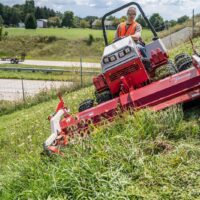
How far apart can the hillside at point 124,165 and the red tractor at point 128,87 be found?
1.21ft

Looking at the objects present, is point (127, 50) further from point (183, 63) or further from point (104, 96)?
point (183, 63)

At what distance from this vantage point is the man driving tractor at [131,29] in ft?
24.6

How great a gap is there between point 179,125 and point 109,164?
1162mm

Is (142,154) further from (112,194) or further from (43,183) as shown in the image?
(43,183)

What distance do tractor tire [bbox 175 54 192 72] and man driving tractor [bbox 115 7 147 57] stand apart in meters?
0.67

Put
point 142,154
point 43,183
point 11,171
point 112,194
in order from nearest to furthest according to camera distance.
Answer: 1. point 112,194
2. point 43,183
3. point 142,154
4. point 11,171

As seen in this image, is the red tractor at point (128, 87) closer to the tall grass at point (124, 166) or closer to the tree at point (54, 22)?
the tall grass at point (124, 166)

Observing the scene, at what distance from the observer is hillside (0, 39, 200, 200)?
4.07m

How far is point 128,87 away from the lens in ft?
21.4

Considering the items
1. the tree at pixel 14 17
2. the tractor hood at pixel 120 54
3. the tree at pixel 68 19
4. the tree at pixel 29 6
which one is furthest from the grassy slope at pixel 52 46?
the tree at pixel 29 6

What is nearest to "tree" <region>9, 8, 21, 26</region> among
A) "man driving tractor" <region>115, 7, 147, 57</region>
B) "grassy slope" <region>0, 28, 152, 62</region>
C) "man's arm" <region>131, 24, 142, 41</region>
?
"grassy slope" <region>0, 28, 152, 62</region>

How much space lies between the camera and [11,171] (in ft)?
16.1

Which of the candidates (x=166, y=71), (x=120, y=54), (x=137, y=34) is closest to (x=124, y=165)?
(x=120, y=54)

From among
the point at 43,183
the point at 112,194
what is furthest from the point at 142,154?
the point at 43,183
